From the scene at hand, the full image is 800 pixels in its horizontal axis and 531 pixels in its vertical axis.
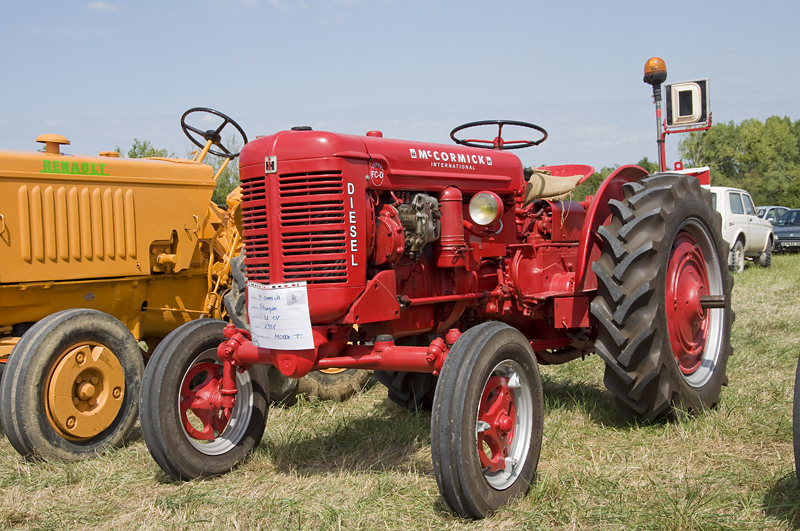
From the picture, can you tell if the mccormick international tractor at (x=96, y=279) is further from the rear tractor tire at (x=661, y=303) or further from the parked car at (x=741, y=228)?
the parked car at (x=741, y=228)

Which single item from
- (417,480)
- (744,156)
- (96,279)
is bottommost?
(417,480)

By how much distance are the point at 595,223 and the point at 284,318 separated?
219cm

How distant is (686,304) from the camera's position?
4.45 metres

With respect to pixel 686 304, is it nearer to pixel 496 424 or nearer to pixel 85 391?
pixel 496 424

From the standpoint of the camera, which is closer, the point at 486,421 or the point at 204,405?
the point at 486,421

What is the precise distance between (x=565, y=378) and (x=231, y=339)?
3090 mm

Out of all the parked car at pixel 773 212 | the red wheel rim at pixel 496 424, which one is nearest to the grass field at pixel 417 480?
the red wheel rim at pixel 496 424

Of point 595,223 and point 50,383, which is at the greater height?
point 595,223

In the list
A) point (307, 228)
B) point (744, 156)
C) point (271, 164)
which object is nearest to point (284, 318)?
point (307, 228)

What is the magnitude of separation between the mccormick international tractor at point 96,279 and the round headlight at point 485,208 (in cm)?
201

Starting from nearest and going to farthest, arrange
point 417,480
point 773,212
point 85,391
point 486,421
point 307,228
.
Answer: point 486,421, point 307,228, point 417,480, point 85,391, point 773,212

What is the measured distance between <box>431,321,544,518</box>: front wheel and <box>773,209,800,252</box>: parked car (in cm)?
1769

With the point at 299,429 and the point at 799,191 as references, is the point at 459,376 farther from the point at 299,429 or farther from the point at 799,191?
the point at 799,191

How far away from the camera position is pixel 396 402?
4930mm
